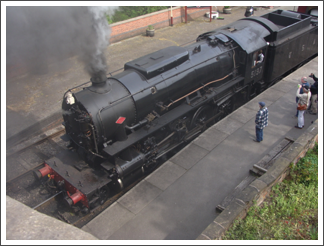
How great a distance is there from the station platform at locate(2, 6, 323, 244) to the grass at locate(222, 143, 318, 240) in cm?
94

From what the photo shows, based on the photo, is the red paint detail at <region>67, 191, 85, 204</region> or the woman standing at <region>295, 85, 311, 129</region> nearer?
the red paint detail at <region>67, 191, 85, 204</region>

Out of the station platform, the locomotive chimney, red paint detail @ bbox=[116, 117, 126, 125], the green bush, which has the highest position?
the green bush

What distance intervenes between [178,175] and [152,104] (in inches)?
72.4

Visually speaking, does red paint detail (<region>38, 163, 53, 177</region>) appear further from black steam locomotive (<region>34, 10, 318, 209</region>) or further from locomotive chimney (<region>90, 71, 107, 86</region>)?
locomotive chimney (<region>90, 71, 107, 86</region>)

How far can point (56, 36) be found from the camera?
192 inches

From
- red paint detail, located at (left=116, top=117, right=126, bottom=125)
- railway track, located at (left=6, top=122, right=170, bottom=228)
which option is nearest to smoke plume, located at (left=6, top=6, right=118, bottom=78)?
red paint detail, located at (left=116, top=117, right=126, bottom=125)

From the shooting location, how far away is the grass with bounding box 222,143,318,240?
4574 millimetres

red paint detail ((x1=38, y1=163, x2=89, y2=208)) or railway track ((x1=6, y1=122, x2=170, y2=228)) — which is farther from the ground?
red paint detail ((x1=38, y1=163, x2=89, y2=208))

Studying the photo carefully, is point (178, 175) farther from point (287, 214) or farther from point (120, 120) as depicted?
point (287, 214)

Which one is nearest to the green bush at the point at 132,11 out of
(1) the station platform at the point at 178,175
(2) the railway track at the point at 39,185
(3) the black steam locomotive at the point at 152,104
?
(1) the station platform at the point at 178,175

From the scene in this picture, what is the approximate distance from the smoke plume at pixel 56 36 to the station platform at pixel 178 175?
535 mm

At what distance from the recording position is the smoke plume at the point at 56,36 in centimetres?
433

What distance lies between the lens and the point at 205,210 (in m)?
5.88

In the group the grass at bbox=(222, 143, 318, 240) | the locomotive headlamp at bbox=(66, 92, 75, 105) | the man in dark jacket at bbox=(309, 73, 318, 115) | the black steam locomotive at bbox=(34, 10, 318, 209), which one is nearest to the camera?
the grass at bbox=(222, 143, 318, 240)
